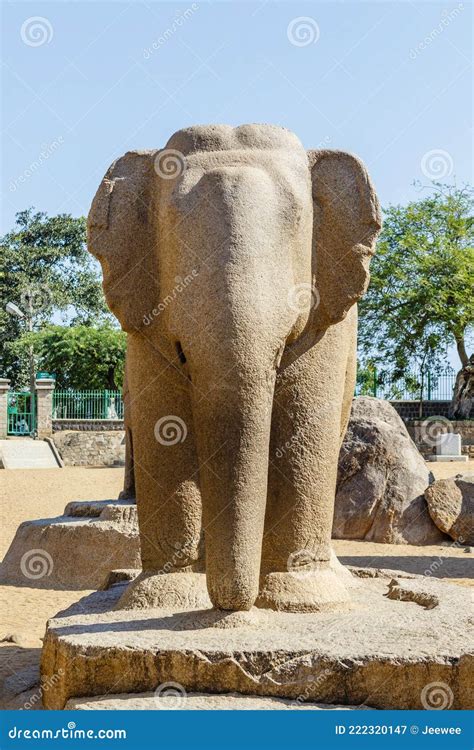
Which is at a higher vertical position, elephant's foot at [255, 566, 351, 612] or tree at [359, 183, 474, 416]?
tree at [359, 183, 474, 416]

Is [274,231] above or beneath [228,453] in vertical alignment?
above

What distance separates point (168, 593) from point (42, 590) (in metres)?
4.69

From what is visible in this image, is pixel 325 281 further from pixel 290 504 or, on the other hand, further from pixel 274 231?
pixel 290 504

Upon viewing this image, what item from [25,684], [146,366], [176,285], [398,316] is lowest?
[25,684]

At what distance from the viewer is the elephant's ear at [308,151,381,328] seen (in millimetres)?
4215

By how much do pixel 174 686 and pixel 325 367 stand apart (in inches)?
60.0

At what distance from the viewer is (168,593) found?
13.5ft

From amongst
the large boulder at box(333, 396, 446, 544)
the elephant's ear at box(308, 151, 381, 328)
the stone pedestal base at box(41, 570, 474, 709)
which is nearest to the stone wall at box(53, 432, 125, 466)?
the large boulder at box(333, 396, 446, 544)

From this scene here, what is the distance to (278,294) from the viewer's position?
373 centimetres

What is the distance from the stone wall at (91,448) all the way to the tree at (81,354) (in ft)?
20.5

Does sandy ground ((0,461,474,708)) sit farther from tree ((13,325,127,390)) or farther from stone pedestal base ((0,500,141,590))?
tree ((13,325,127,390))

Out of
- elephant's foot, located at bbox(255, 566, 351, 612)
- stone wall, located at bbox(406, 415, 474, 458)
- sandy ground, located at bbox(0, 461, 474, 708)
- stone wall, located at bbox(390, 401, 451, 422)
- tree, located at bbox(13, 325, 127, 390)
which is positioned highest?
tree, located at bbox(13, 325, 127, 390)

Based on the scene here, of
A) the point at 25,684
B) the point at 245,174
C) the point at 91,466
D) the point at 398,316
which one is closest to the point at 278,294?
the point at 245,174

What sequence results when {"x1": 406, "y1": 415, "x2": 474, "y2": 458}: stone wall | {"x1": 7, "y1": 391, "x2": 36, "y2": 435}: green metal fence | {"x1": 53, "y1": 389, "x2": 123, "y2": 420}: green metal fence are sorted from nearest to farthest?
{"x1": 406, "y1": 415, "x2": 474, "y2": 458}: stone wall
{"x1": 7, "y1": 391, "x2": 36, "y2": 435}: green metal fence
{"x1": 53, "y1": 389, "x2": 123, "y2": 420}: green metal fence
